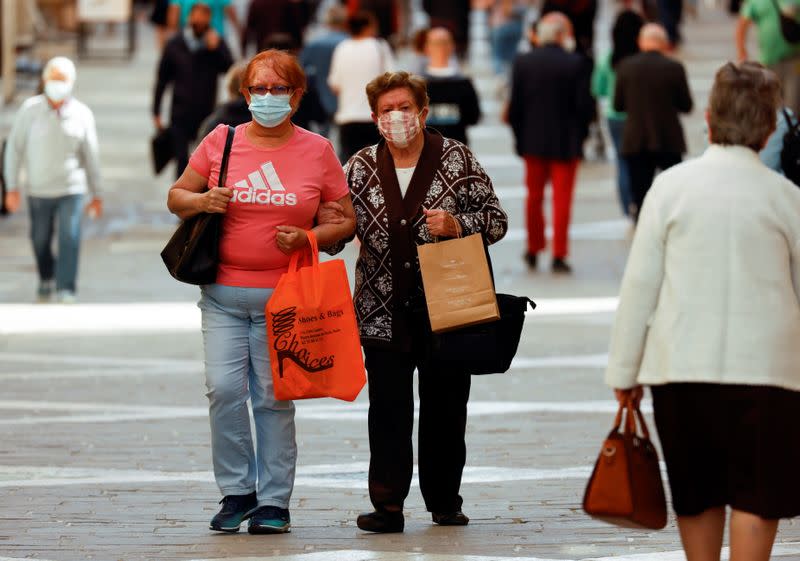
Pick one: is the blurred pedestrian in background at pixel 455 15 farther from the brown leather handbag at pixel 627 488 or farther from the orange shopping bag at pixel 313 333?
the brown leather handbag at pixel 627 488

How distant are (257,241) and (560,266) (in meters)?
8.01

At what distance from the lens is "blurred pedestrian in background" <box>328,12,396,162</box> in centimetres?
1573

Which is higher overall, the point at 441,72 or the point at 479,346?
the point at 479,346

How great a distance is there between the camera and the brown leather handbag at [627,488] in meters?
5.34

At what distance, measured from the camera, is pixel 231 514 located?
691 cm

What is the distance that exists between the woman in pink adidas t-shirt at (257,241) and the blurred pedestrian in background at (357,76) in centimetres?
868

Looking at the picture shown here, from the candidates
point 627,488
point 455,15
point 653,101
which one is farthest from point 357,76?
point 455,15

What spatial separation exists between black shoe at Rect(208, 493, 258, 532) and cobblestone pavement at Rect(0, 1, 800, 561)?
0.05 metres

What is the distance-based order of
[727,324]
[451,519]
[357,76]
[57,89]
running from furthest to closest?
[357,76]
[57,89]
[451,519]
[727,324]

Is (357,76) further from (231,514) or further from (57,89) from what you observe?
(231,514)

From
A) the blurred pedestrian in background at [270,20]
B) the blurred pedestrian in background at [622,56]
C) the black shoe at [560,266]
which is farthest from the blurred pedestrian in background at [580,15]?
the black shoe at [560,266]

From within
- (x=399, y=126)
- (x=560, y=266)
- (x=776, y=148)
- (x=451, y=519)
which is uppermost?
(x=399, y=126)

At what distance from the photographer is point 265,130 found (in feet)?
22.1

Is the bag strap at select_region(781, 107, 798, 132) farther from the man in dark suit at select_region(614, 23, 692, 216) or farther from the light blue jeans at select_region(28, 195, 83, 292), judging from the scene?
the light blue jeans at select_region(28, 195, 83, 292)
